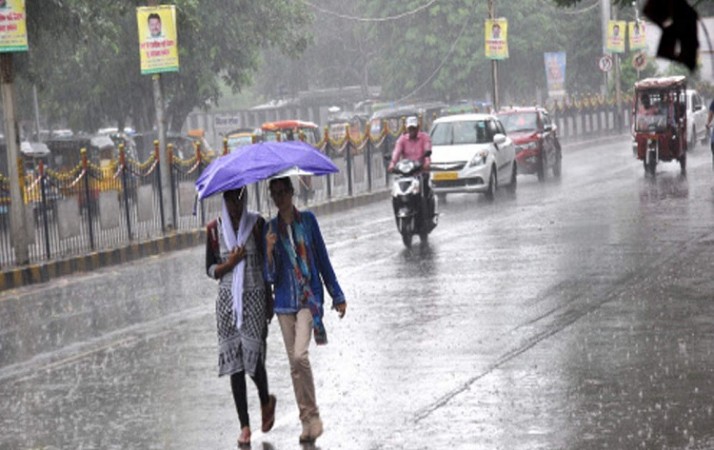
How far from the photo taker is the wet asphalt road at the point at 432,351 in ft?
27.4

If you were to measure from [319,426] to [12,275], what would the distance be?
11.7 m

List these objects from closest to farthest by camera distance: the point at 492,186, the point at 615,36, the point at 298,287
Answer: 1. the point at 298,287
2. the point at 492,186
3. the point at 615,36

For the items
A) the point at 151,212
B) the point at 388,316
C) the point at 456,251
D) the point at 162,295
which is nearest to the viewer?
the point at 388,316

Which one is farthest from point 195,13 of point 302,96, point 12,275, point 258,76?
point 258,76

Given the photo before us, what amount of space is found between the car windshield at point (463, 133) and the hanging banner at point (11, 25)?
36.3 feet

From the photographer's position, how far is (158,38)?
75.1ft

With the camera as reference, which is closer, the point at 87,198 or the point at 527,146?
the point at 87,198

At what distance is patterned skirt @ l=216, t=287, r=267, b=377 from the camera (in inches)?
316

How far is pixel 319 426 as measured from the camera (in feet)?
26.6

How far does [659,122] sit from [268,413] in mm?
23874

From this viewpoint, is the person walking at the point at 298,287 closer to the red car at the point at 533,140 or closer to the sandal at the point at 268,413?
the sandal at the point at 268,413

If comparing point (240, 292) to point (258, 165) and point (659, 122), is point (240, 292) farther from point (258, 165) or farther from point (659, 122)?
point (659, 122)

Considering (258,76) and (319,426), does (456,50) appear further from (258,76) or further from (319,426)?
(319,426)

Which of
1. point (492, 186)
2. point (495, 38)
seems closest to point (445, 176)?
point (492, 186)
